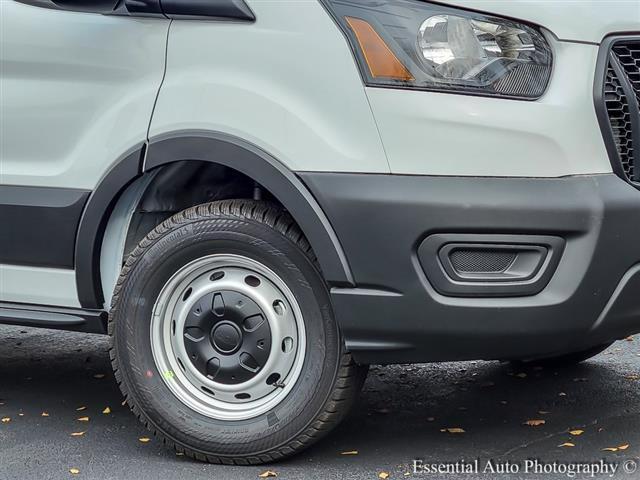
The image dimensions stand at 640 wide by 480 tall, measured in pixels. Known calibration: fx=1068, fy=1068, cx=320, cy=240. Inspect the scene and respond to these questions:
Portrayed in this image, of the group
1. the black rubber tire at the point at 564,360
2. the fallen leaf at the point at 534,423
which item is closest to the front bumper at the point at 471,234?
the fallen leaf at the point at 534,423

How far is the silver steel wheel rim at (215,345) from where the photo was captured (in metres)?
3.47

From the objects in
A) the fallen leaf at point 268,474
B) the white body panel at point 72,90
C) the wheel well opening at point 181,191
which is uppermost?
the white body panel at point 72,90

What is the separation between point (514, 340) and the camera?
10.6 ft

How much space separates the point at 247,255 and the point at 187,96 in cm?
54

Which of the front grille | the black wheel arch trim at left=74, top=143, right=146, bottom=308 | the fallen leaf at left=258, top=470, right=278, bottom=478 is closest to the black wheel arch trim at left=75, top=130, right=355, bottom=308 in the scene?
the black wheel arch trim at left=74, top=143, right=146, bottom=308

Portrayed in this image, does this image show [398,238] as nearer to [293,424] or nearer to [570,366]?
[293,424]

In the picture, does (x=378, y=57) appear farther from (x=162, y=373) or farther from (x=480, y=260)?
(x=162, y=373)

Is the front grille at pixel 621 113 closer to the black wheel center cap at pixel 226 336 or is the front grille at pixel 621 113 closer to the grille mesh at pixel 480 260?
the grille mesh at pixel 480 260

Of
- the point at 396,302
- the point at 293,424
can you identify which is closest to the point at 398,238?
the point at 396,302

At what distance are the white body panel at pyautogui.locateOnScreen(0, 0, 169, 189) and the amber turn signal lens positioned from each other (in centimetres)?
67

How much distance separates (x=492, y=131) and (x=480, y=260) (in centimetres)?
39

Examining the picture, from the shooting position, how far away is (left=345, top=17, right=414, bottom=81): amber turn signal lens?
10.5ft

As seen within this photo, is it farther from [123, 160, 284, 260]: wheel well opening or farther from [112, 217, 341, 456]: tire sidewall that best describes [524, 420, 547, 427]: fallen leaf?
[123, 160, 284, 260]: wheel well opening

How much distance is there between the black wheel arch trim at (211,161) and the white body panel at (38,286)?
0.18 feet
